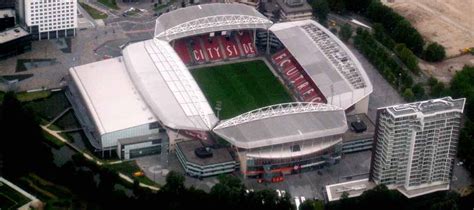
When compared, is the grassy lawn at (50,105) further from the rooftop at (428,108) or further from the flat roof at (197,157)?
the rooftop at (428,108)

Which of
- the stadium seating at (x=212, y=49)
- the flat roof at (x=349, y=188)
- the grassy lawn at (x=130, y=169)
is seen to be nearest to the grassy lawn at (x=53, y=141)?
the grassy lawn at (x=130, y=169)

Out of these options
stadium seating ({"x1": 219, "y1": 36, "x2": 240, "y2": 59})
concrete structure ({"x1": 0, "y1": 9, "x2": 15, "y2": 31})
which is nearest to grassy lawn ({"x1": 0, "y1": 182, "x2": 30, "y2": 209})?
concrete structure ({"x1": 0, "y1": 9, "x2": 15, "y2": 31})

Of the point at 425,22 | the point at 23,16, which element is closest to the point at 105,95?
the point at 23,16

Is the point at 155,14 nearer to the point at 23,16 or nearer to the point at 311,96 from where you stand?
the point at 23,16

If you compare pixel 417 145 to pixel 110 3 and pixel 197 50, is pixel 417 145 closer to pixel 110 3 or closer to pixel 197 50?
pixel 197 50

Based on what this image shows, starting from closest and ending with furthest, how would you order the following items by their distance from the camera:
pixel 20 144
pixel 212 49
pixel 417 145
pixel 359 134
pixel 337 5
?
1. pixel 417 145
2. pixel 20 144
3. pixel 359 134
4. pixel 212 49
5. pixel 337 5

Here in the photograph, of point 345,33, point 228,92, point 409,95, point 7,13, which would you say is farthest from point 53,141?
point 345,33

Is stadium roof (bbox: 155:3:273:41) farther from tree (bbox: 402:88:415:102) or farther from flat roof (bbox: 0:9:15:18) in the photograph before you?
tree (bbox: 402:88:415:102)
